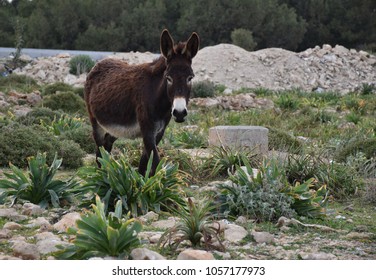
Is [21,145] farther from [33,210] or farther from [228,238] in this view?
[228,238]

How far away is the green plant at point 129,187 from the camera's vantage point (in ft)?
23.1

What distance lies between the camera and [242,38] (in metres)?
45.1

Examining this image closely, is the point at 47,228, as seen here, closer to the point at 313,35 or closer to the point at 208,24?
the point at 208,24

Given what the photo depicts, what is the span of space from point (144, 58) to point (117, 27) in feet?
31.1

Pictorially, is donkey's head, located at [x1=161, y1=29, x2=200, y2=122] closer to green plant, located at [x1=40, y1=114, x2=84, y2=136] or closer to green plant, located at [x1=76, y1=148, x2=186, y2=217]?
green plant, located at [x1=76, y1=148, x2=186, y2=217]

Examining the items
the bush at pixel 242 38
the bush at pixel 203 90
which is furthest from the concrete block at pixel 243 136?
the bush at pixel 242 38

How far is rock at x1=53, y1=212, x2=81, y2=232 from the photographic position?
250 inches

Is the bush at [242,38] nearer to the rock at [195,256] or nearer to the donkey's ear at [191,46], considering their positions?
the donkey's ear at [191,46]

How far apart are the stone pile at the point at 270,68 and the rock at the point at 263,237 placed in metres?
26.3

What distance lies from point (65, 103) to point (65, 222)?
1239cm

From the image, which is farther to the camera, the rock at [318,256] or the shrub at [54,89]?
the shrub at [54,89]

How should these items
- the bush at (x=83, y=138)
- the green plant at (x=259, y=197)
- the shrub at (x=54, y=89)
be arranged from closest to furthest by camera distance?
the green plant at (x=259, y=197) < the bush at (x=83, y=138) < the shrub at (x=54, y=89)

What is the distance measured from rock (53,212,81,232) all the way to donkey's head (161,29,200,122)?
1.61m

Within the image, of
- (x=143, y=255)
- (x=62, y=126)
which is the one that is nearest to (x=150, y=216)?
(x=143, y=255)
